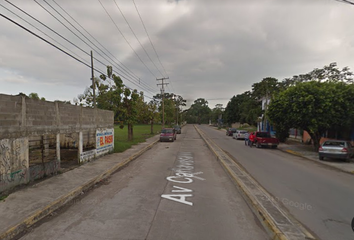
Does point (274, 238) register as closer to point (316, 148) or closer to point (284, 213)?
point (284, 213)

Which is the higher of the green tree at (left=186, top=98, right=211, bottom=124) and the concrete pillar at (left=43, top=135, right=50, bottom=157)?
the green tree at (left=186, top=98, right=211, bottom=124)

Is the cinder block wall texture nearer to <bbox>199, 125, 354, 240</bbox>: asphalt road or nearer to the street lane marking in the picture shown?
the street lane marking

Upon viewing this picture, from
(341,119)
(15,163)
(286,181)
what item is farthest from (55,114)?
(341,119)

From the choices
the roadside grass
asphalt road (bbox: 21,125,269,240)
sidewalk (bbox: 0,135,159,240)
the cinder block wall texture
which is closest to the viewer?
asphalt road (bbox: 21,125,269,240)

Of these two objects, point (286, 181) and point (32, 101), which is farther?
point (286, 181)

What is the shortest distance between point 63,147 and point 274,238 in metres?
14.3

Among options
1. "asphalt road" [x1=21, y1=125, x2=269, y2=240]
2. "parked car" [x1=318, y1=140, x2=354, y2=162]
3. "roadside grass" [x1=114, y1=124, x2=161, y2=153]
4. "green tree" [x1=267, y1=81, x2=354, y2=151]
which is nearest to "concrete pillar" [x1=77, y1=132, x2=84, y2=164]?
"asphalt road" [x1=21, y1=125, x2=269, y2=240]

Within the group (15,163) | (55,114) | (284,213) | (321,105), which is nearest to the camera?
(284,213)

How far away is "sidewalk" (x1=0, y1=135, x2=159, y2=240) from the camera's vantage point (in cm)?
463

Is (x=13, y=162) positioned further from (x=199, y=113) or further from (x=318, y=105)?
(x=199, y=113)

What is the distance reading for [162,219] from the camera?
495 centimetres

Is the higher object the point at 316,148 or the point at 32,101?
the point at 32,101

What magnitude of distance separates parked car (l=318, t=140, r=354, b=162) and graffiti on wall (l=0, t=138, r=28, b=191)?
15778 millimetres

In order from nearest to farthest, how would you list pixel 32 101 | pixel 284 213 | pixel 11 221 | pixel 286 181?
pixel 11 221 < pixel 284 213 < pixel 32 101 < pixel 286 181
